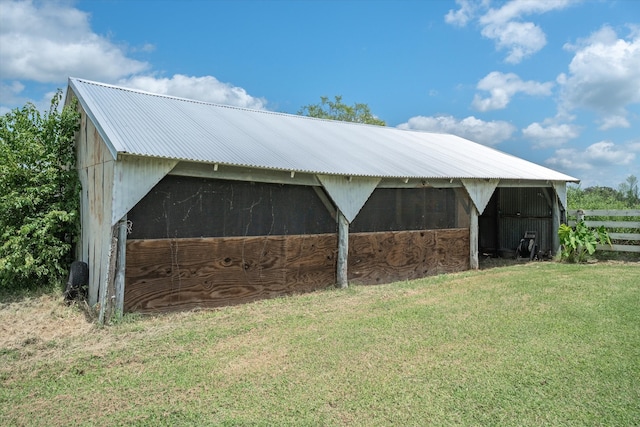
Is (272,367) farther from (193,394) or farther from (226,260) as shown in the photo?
(226,260)

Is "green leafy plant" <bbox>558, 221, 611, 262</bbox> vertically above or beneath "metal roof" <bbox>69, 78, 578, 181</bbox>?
beneath

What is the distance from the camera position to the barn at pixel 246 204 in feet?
21.1

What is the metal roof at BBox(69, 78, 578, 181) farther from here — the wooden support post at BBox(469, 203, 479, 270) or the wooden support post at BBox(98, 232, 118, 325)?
the wooden support post at BBox(98, 232, 118, 325)

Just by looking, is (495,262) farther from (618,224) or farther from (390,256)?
(390,256)

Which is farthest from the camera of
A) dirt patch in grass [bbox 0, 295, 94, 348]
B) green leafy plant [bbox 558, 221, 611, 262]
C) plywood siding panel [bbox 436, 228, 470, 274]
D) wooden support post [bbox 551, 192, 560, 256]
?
wooden support post [bbox 551, 192, 560, 256]

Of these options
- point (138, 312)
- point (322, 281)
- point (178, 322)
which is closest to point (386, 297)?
point (322, 281)

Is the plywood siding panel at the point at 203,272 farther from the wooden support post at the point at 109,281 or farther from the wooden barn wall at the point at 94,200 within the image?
the wooden barn wall at the point at 94,200

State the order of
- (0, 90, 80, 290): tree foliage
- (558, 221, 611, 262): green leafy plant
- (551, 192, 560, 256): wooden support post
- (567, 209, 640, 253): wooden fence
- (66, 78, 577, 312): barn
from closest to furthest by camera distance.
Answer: (66, 78, 577, 312): barn → (0, 90, 80, 290): tree foliage → (558, 221, 611, 262): green leafy plant → (567, 209, 640, 253): wooden fence → (551, 192, 560, 256): wooden support post

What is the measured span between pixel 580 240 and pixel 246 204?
9411mm

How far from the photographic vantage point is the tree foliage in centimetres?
773

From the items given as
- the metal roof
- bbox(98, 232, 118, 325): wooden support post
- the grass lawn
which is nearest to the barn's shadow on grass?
the metal roof

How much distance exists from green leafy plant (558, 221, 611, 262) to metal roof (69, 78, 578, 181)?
154cm

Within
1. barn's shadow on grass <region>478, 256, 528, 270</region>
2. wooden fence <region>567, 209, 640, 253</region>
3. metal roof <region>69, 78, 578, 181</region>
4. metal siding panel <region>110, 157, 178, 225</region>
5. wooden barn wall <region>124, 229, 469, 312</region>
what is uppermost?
metal roof <region>69, 78, 578, 181</region>

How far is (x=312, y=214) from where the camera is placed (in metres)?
8.28
